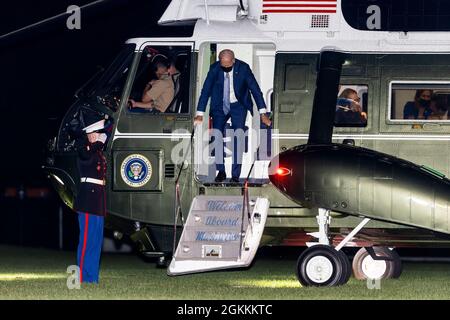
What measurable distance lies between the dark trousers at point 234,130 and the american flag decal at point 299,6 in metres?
1.30

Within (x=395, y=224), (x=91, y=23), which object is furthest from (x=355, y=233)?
(x=91, y=23)

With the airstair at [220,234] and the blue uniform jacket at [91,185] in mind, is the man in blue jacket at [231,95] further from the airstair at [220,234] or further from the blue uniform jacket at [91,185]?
the blue uniform jacket at [91,185]

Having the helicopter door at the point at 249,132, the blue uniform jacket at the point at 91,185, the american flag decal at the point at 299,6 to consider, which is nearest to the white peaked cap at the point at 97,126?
the blue uniform jacket at the point at 91,185

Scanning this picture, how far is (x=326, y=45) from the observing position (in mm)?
20125

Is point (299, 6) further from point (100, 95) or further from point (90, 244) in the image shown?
point (90, 244)

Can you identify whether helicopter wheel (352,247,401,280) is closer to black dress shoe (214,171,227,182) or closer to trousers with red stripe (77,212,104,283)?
black dress shoe (214,171,227,182)

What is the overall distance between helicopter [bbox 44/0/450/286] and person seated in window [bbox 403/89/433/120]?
1.1 inches

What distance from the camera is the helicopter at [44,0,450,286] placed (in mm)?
19812

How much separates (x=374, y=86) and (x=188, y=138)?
7.82 ft

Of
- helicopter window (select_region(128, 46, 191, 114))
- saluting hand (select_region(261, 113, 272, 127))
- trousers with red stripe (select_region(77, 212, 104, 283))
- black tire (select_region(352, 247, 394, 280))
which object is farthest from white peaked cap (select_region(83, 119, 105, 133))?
black tire (select_region(352, 247, 394, 280))

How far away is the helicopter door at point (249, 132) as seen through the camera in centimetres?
2034

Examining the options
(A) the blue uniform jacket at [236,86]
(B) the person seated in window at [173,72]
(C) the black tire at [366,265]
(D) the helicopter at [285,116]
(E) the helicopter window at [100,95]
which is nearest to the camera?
(D) the helicopter at [285,116]

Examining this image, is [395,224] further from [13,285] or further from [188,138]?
[13,285]

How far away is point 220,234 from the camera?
19375mm
